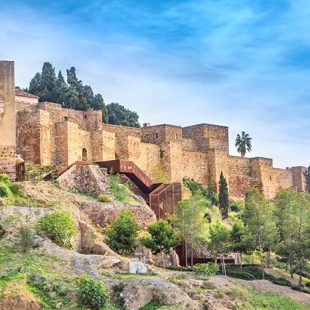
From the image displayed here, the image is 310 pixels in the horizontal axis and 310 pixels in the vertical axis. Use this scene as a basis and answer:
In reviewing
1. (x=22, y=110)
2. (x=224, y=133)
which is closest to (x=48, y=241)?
(x=22, y=110)

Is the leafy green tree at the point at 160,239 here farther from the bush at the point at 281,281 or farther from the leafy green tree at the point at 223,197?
the leafy green tree at the point at 223,197

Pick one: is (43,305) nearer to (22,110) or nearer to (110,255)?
(110,255)

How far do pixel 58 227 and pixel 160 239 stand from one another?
23.7 feet

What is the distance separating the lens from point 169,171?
54000 mm

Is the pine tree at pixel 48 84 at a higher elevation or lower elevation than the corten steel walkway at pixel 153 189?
higher

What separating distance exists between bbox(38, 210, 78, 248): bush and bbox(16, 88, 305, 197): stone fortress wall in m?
16.8

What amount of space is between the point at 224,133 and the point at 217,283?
34307mm

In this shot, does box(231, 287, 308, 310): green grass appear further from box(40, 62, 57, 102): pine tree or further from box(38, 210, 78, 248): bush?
box(40, 62, 57, 102): pine tree

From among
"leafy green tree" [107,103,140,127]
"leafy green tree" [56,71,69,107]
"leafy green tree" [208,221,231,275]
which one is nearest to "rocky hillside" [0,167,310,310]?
"leafy green tree" [208,221,231,275]

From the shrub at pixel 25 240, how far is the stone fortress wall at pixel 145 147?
18.6 meters

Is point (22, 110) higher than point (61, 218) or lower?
higher

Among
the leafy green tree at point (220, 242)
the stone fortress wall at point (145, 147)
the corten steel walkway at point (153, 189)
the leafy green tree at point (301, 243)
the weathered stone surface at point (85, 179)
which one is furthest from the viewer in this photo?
the stone fortress wall at point (145, 147)

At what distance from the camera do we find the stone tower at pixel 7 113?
112 feet

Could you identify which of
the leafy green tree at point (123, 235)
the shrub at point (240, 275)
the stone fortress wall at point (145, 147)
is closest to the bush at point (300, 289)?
the shrub at point (240, 275)
